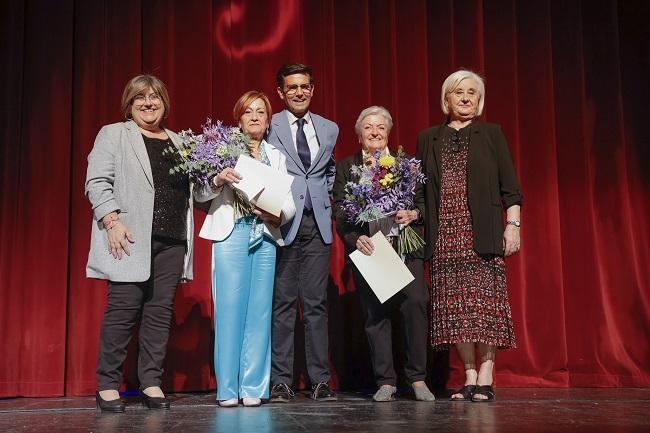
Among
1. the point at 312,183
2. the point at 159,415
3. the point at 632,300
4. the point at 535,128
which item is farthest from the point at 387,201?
the point at 632,300

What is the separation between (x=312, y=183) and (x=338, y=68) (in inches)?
48.1

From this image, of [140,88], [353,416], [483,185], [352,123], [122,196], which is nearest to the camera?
[353,416]

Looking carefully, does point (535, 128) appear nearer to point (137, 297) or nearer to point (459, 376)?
point (459, 376)

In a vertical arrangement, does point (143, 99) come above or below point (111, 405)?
above

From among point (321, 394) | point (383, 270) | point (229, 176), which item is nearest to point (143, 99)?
point (229, 176)

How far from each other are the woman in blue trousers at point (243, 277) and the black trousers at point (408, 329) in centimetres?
51

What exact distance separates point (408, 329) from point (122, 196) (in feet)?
4.81

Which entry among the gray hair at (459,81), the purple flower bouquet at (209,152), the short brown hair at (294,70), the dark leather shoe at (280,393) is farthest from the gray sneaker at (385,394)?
the short brown hair at (294,70)

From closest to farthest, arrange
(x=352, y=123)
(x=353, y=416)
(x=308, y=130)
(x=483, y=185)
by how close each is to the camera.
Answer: (x=353, y=416) → (x=483, y=185) → (x=308, y=130) → (x=352, y=123)

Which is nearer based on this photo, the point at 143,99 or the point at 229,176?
the point at 229,176

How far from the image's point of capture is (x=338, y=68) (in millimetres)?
4508

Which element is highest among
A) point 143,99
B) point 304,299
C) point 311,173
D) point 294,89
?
point 294,89

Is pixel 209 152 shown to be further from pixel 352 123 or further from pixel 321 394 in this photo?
pixel 352 123

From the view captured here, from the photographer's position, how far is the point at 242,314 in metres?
3.33
